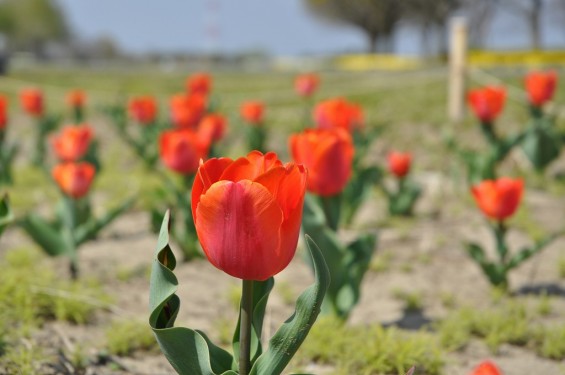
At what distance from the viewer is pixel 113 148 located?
7.86 m

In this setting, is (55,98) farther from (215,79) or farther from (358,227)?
(358,227)

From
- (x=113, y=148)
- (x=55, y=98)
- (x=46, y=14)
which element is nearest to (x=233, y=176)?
(x=113, y=148)

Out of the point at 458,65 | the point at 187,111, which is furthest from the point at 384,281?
the point at 458,65

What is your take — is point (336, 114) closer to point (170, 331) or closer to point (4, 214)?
point (4, 214)

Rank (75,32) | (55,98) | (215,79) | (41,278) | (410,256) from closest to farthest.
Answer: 1. (41,278)
2. (410,256)
3. (55,98)
4. (215,79)
5. (75,32)

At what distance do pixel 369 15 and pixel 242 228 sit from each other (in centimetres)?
3802

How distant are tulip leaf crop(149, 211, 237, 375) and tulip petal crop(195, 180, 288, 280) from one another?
0.32ft

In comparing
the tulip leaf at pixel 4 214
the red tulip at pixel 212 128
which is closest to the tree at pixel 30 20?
the red tulip at pixel 212 128

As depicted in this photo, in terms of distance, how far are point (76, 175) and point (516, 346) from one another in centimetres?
184

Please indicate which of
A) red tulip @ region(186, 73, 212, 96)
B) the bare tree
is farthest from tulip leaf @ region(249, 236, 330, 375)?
the bare tree

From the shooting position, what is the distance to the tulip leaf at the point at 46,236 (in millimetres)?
3057

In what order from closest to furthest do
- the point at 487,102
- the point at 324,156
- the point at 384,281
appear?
the point at 324,156 < the point at 384,281 < the point at 487,102

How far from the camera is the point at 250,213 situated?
3.89 feet

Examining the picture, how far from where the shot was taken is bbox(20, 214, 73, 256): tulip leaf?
306cm
